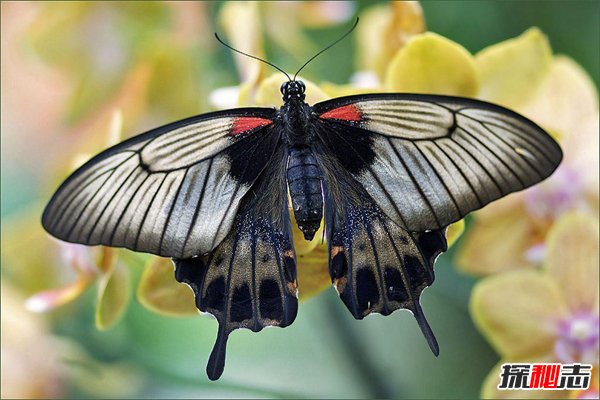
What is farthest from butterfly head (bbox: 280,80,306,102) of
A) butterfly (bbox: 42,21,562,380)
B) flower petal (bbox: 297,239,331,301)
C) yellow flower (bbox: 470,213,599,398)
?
yellow flower (bbox: 470,213,599,398)

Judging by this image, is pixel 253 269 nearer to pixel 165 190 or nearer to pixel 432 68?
pixel 165 190

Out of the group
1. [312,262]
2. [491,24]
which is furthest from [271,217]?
[491,24]

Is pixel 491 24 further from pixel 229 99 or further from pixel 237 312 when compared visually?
pixel 237 312

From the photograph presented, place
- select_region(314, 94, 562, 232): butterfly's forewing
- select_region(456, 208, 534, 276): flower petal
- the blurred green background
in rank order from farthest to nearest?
the blurred green background
select_region(456, 208, 534, 276): flower petal
select_region(314, 94, 562, 232): butterfly's forewing

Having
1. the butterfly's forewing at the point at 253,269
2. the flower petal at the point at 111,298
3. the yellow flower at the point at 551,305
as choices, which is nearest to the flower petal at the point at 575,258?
the yellow flower at the point at 551,305

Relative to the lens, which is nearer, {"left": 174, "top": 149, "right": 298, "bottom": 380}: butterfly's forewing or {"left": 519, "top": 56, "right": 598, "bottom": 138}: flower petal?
{"left": 174, "top": 149, "right": 298, "bottom": 380}: butterfly's forewing

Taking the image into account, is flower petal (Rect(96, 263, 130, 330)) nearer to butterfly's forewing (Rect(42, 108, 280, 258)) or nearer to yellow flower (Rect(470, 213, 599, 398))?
butterfly's forewing (Rect(42, 108, 280, 258))

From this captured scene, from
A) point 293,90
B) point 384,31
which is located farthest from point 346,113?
point 384,31

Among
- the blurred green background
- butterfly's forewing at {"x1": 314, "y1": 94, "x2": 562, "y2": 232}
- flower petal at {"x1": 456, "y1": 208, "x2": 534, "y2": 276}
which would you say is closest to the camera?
butterfly's forewing at {"x1": 314, "y1": 94, "x2": 562, "y2": 232}
